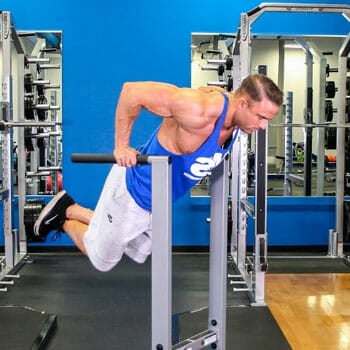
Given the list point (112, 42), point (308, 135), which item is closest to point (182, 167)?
point (112, 42)

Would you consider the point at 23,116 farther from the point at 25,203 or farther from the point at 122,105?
the point at 122,105

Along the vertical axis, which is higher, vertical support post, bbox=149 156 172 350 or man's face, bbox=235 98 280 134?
man's face, bbox=235 98 280 134

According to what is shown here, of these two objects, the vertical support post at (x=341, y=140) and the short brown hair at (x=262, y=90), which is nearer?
the short brown hair at (x=262, y=90)

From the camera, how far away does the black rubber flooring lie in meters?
2.90

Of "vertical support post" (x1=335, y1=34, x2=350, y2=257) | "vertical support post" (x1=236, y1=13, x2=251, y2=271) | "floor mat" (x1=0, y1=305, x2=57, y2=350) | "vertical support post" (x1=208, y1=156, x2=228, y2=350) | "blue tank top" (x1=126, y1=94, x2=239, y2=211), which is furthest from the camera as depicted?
"vertical support post" (x1=335, y1=34, x2=350, y2=257)

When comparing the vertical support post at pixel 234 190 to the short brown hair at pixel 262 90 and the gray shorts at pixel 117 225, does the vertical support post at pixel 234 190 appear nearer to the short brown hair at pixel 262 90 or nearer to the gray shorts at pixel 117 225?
the gray shorts at pixel 117 225

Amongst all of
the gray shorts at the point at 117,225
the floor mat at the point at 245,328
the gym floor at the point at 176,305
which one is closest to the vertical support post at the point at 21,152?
the gym floor at the point at 176,305

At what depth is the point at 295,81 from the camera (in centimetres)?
602

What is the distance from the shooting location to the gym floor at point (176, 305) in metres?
2.93

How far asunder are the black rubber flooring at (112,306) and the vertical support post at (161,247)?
952 millimetres

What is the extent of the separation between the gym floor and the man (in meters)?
0.66

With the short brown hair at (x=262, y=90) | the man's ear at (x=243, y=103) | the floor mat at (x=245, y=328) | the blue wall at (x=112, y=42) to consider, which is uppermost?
the blue wall at (x=112, y=42)

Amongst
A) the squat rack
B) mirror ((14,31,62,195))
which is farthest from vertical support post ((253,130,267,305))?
mirror ((14,31,62,195))

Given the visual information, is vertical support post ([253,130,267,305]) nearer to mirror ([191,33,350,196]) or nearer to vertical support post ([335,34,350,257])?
mirror ([191,33,350,196])
